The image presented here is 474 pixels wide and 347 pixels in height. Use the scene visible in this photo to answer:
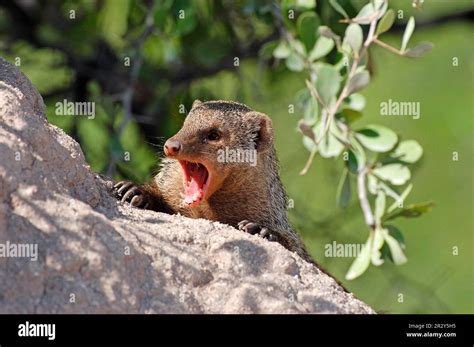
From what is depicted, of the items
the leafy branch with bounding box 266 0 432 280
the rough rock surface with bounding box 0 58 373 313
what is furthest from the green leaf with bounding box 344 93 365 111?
the rough rock surface with bounding box 0 58 373 313

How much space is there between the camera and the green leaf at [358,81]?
4.01 meters

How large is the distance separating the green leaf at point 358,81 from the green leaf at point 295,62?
2.64 ft

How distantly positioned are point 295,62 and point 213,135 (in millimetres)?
657

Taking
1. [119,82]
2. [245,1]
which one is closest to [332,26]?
[245,1]

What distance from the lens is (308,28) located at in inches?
187

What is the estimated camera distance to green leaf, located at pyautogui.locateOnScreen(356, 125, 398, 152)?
4.30 m

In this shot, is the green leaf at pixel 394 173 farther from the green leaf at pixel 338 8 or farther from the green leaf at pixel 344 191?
the green leaf at pixel 338 8

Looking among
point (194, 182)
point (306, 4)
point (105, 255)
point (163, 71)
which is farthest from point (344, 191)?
point (163, 71)

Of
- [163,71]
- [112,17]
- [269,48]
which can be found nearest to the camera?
[269,48]

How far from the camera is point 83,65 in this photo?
619cm

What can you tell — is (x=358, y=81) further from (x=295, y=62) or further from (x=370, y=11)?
(x=295, y=62)

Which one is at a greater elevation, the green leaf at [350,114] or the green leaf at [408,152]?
the green leaf at [350,114]

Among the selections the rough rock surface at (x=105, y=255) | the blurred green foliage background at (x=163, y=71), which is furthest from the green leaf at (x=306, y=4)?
the rough rock surface at (x=105, y=255)

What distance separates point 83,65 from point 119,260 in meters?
3.30
